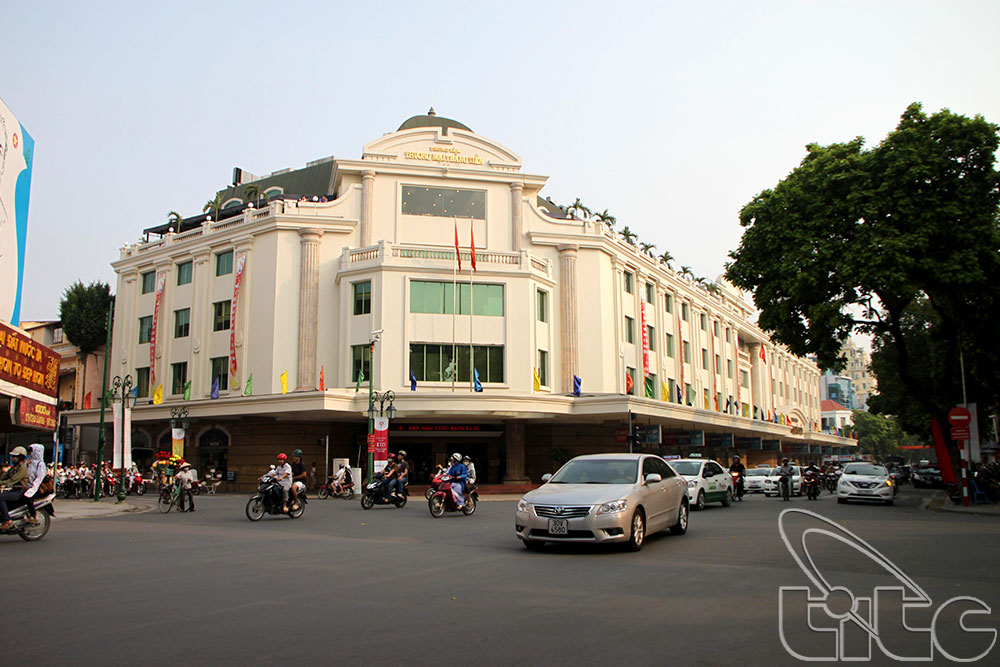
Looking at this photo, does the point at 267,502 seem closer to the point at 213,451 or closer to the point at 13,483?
the point at 13,483

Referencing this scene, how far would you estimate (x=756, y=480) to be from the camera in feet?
114

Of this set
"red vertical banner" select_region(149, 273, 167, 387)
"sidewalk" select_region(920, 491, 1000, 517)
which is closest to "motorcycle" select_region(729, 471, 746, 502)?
"sidewalk" select_region(920, 491, 1000, 517)

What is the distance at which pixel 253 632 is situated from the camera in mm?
6258

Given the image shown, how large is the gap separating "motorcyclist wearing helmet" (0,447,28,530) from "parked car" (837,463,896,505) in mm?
22908

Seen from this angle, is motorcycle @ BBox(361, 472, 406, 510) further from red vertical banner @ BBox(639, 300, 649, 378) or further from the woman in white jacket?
red vertical banner @ BBox(639, 300, 649, 378)

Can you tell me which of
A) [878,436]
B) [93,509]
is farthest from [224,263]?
[878,436]

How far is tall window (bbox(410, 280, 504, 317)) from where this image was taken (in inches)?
1422

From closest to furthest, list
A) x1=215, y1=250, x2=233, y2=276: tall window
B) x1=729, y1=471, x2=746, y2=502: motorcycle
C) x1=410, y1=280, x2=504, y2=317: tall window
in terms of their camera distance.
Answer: x1=729, y1=471, x2=746, y2=502: motorcycle < x1=410, y1=280, x2=504, y2=317: tall window < x1=215, y1=250, x2=233, y2=276: tall window

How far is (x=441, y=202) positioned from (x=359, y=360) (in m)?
9.42

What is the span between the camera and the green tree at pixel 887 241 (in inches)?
922

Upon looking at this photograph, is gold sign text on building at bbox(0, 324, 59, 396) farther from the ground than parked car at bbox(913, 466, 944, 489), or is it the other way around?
gold sign text on building at bbox(0, 324, 59, 396)

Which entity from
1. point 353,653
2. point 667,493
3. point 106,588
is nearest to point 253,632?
point 353,653

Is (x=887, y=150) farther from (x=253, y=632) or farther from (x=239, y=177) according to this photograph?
(x=239, y=177)

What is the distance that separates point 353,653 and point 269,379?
33.9m
